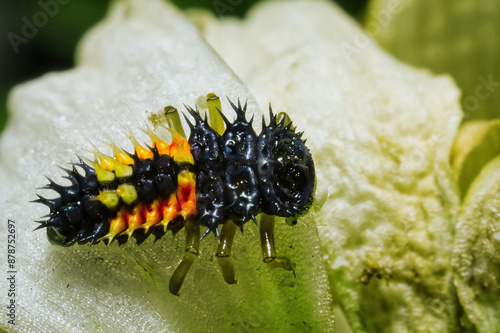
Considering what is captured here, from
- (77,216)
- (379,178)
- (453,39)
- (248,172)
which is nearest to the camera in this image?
(77,216)

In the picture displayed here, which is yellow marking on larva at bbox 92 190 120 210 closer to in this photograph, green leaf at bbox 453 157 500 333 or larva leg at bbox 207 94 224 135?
larva leg at bbox 207 94 224 135

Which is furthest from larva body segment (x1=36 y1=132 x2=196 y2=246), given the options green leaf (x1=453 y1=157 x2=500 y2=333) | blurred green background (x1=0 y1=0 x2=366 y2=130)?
blurred green background (x1=0 y1=0 x2=366 y2=130)

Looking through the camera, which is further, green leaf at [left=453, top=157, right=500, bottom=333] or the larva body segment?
green leaf at [left=453, top=157, right=500, bottom=333]

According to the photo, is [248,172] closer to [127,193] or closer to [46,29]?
[127,193]

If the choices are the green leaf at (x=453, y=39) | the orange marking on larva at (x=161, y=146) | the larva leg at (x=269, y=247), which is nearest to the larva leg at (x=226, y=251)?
the larva leg at (x=269, y=247)

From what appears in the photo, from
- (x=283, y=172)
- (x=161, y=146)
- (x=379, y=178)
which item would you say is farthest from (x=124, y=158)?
(x=379, y=178)

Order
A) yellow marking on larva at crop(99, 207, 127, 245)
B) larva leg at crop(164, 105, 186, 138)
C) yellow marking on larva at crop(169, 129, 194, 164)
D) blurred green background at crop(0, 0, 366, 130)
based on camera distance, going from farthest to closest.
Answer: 1. blurred green background at crop(0, 0, 366, 130)
2. larva leg at crop(164, 105, 186, 138)
3. yellow marking on larva at crop(169, 129, 194, 164)
4. yellow marking on larva at crop(99, 207, 127, 245)

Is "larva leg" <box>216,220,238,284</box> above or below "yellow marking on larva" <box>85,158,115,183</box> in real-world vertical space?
below

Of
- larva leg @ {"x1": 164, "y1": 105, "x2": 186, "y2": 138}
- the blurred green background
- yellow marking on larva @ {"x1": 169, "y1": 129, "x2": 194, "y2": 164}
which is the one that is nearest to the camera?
yellow marking on larva @ {"x1": 169, "y1": 129, "x2": 194, "y2": 164}
